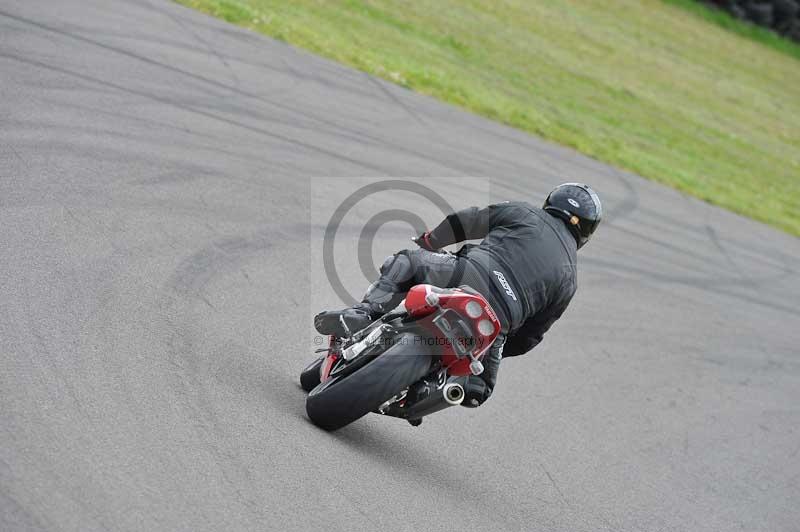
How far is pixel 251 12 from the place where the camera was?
16078 mm

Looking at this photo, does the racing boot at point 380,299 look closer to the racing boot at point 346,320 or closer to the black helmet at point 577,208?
the racing boot at point 346,320

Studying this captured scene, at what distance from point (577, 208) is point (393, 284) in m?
1.19

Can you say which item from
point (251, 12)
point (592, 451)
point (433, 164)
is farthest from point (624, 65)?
point (592, 451)

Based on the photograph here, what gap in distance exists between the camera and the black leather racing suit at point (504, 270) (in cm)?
557

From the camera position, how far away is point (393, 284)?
5766mm

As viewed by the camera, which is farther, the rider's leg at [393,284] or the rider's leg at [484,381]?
the rider's leg at [393,284]

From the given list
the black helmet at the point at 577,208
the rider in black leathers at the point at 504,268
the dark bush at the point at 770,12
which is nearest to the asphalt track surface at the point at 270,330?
the rider in black leathers at the point at 504,268

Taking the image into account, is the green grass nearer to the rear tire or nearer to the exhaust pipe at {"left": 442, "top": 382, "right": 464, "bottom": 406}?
the rear tire

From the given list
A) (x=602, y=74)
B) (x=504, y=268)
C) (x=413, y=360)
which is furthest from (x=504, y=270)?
(x=602, y=74)

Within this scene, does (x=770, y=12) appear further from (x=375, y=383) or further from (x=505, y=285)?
(x=375, y=383)

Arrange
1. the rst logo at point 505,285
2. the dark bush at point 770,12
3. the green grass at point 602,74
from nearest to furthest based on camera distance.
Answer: the rst logo at point 505,285
the green grass at point 602,74
the dark bush at point 770,12

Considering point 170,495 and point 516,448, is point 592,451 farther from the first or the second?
point 170,495

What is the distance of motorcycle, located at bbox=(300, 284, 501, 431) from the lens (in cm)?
523

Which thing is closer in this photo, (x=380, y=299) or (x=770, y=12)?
(x=380, y=299)
